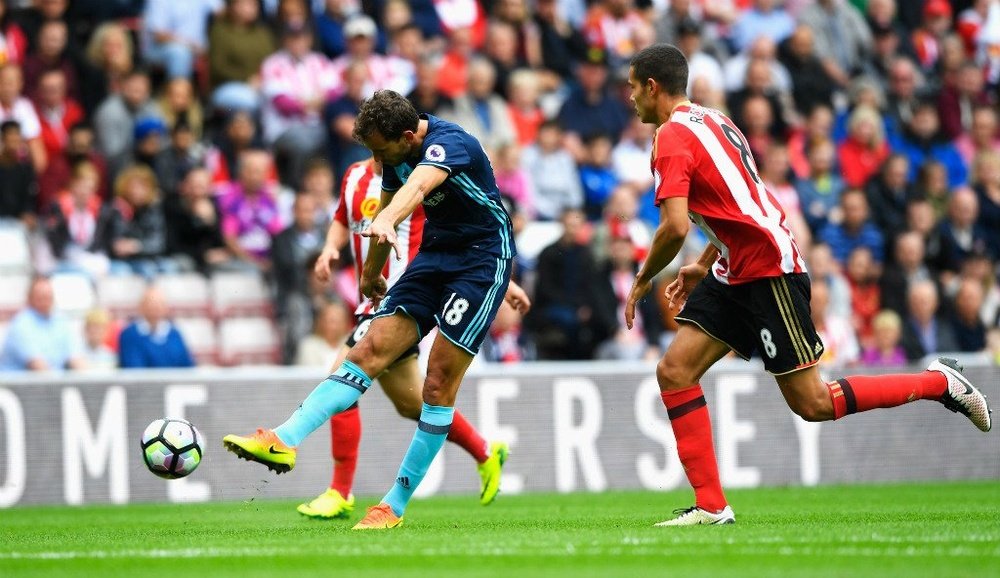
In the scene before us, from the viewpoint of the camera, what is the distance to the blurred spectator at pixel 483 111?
1692 cm

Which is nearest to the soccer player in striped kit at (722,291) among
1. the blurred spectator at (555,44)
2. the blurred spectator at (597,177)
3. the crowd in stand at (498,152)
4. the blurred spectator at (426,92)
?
the crowd in stand at (498,152)

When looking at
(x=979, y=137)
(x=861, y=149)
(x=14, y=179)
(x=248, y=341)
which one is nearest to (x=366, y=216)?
(x=248, y=341)

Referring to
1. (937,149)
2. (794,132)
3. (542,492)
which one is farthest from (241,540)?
(937,149)

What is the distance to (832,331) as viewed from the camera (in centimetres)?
1577

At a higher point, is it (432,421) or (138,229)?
(138,229)

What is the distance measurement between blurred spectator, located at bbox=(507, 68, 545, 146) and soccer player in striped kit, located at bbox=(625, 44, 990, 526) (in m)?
8.90

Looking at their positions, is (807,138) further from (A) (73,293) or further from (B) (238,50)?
(A) (73,293)

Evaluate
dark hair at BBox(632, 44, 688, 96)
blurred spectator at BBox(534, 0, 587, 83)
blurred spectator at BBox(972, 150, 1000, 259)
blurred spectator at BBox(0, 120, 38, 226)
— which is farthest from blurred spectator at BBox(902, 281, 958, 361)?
blurred spectator at BBox(0, 120, 38, 226)

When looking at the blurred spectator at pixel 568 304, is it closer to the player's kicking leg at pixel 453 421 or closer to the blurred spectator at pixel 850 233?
the blurred spectator at pixel 850 233

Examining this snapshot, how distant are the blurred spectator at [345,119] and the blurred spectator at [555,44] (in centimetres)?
303

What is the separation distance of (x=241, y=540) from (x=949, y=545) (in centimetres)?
355

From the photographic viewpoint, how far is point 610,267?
51.1ft

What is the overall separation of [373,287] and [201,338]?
20.4ft

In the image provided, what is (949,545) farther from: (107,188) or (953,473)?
(107,188)
